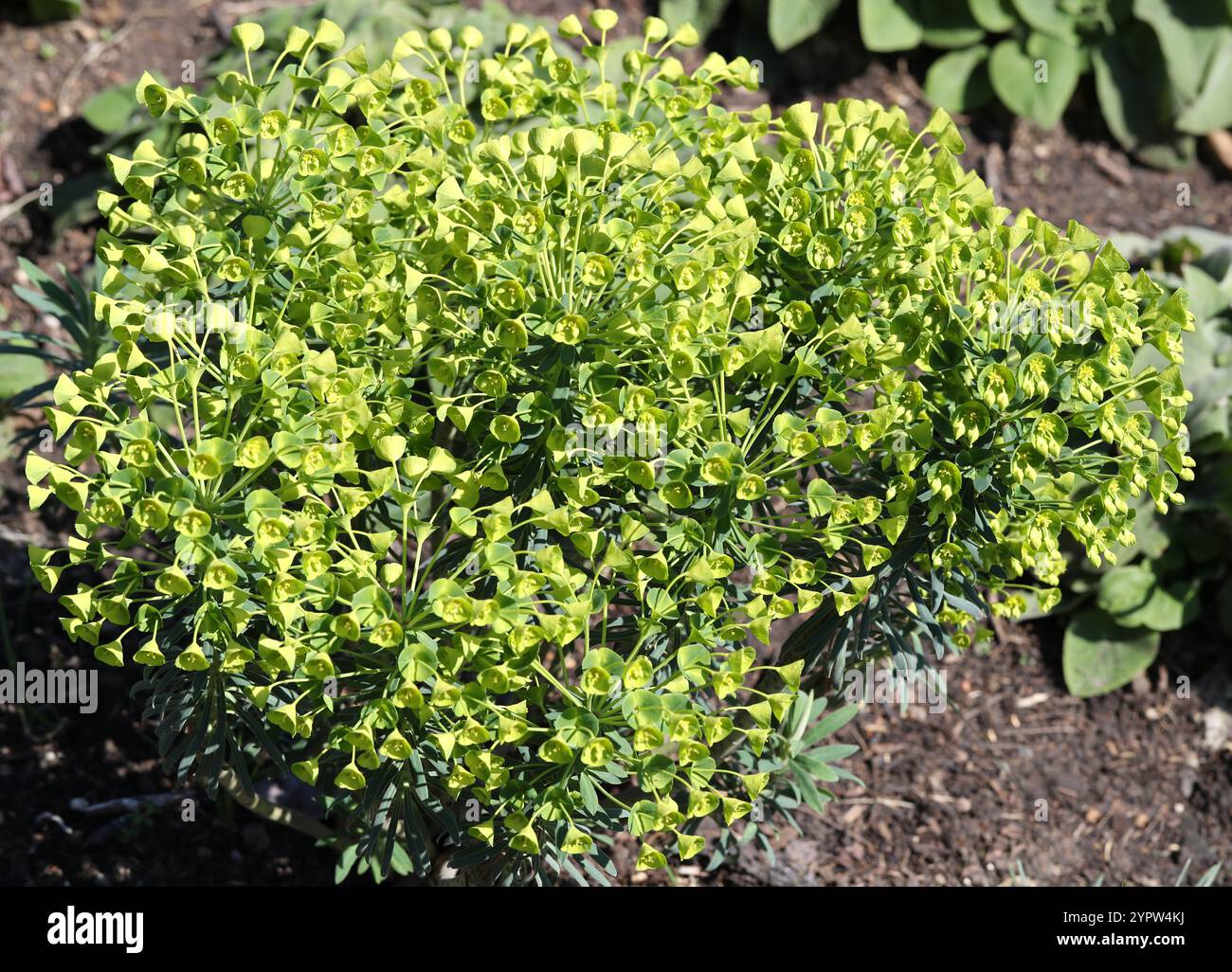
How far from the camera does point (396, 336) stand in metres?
2.81

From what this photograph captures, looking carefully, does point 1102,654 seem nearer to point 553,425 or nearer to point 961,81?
point 553,425

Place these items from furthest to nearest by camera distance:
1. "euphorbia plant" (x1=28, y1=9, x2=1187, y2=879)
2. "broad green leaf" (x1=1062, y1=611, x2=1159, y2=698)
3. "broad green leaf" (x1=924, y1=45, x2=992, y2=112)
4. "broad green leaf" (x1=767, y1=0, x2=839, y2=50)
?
"broad green leaf" (x1=924, y1=45, x2=992, y2=112) → "broad green leaf" (x1=767, y1=0, x2=839, y2=50) → "broad green leaf" (x1=1062, y1=611, x2=1159, y2=698) → "euphorbia plant" (x1=28, y1=9, x2=1187, y2=879)

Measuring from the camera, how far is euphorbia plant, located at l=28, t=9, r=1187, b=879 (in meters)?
2.53

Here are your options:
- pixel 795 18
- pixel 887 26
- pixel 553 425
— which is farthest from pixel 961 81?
pixel 553 425

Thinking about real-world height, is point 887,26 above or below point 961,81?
above

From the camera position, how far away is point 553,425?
2.78 metres

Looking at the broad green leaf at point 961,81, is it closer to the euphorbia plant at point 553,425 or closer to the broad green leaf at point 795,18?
the broad green leaf at point 795,18

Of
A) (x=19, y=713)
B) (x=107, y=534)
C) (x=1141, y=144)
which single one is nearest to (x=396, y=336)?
(x=107, y=534)

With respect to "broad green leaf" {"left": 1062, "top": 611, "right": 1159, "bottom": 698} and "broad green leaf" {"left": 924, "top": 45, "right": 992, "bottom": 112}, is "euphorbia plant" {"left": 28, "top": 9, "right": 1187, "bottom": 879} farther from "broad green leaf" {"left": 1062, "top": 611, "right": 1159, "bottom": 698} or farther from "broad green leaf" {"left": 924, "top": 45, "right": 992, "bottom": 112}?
"broad green leaf" {"left": 924, "top": 45, "right": 992, "bottom": 112}

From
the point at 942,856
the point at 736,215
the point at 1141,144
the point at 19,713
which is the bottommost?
the point at 942,856

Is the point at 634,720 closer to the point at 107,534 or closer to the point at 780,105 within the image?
the point at 107,534

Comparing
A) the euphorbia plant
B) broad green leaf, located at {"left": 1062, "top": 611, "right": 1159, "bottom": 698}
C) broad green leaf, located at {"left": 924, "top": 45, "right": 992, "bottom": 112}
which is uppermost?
broad green leaf, located at {"left": 924, "top": 45, "right": 992, "bottom": 112}

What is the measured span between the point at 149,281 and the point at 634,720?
1489 mm

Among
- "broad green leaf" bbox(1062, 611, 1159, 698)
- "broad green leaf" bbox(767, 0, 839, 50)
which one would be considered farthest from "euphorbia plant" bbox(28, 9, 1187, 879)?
"broad green leaf" bbox(767, 0, 839, 50)
